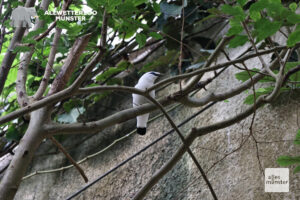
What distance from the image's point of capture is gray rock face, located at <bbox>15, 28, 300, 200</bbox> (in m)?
1.54

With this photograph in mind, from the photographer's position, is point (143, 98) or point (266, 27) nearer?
point (266, 27)

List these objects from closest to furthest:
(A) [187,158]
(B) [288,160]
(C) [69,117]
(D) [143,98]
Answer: (B) [288,160] < (D) [143,98] < (A) [187,158] < (C) [69,117]

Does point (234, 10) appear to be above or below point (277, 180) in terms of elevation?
above

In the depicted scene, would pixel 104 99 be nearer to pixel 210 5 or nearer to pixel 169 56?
pixel 169 56

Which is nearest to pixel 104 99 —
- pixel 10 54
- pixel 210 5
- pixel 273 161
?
pixel 210 5

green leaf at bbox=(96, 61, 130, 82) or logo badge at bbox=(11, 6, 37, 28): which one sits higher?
logo badge at bbox=(11, 6, 37, 28)

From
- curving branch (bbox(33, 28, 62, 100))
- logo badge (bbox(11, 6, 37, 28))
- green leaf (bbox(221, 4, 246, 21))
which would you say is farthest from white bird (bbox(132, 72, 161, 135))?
green leaf (bbox(221, 4, 246, 21))

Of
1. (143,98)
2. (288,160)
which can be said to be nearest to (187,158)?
(143,98)

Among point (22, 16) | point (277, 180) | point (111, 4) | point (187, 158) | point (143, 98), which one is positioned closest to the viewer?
point (111, 4)

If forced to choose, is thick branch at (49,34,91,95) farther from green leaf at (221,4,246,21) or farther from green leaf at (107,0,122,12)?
green leaf at (221,4,246,21)

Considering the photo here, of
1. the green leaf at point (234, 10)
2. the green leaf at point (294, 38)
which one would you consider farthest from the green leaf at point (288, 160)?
the green leaf at point (234, 10)

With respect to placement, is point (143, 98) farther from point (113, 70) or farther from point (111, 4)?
point (111, 4)

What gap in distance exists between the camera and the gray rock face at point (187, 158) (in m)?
1.54

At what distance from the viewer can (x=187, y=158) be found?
1800 mm
